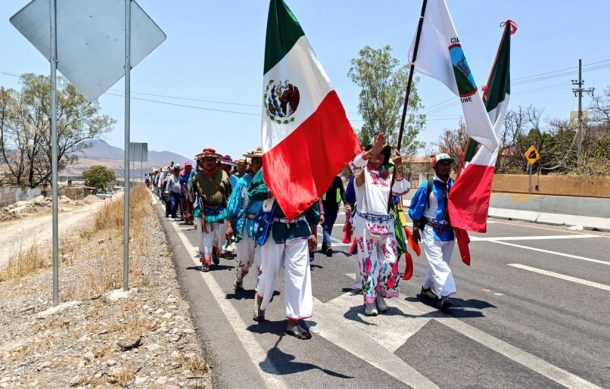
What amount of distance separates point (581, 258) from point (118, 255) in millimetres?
9207

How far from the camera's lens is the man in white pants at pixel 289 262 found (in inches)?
→ 192

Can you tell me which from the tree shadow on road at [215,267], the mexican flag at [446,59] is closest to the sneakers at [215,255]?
the tree shadow on road at [215,267]

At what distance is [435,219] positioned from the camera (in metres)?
6.22

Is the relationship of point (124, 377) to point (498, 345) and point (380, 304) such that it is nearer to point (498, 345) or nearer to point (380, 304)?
point (380, 304)

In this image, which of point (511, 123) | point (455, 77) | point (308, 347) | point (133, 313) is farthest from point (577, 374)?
point (511, 123)

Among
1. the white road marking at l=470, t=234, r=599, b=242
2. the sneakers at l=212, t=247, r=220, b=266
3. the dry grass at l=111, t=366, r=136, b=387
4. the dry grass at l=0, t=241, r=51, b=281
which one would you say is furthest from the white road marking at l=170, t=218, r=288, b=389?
the white road marking at l=470, t=234, r=599, b=242

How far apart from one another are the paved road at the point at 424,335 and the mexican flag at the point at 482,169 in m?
1.10

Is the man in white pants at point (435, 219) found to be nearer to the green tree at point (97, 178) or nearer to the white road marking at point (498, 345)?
the white road marking at point (498, 345)

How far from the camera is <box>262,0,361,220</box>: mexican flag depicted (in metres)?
4.68

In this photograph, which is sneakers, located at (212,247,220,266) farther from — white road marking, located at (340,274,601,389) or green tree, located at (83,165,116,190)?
green tree, located at (83,165,116,190)

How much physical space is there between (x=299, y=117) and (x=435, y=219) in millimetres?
2432

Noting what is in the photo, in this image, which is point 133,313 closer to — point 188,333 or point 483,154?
point 188,333

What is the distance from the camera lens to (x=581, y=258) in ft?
32.3

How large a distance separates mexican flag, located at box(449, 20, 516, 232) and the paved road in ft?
3.62
